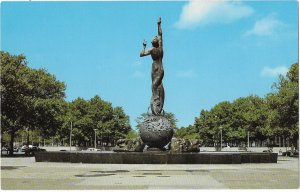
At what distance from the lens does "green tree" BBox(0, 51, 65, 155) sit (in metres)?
47.1

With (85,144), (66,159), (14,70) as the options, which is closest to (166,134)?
(66,159)

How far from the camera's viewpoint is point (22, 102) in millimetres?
48875

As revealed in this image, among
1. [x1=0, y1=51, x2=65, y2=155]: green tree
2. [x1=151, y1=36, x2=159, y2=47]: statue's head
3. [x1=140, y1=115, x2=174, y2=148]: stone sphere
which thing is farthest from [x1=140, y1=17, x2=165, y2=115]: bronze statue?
[x1=0, y1=51, x2=65, y2=155]: green tree

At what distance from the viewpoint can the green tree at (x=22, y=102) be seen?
47094mm

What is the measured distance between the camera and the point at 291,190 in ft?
44.8

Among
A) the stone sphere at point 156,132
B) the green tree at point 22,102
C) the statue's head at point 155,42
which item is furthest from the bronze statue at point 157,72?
the green tree at point 22,102

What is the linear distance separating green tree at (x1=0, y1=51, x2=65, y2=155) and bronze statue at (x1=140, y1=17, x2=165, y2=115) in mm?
18844

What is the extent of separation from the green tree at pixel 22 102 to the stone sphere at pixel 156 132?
19.6m

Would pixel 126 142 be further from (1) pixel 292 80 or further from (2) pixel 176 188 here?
(1) pixel 292 80

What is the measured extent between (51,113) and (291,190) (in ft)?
138

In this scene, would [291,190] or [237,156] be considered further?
[237,156]

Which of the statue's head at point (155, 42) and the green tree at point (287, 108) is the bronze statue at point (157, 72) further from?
the green tree at point (287, 108)

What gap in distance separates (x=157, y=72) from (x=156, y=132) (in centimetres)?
362

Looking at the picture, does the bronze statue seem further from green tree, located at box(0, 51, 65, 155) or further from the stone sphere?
green tree, located at box(0, 51, 65, 155)
